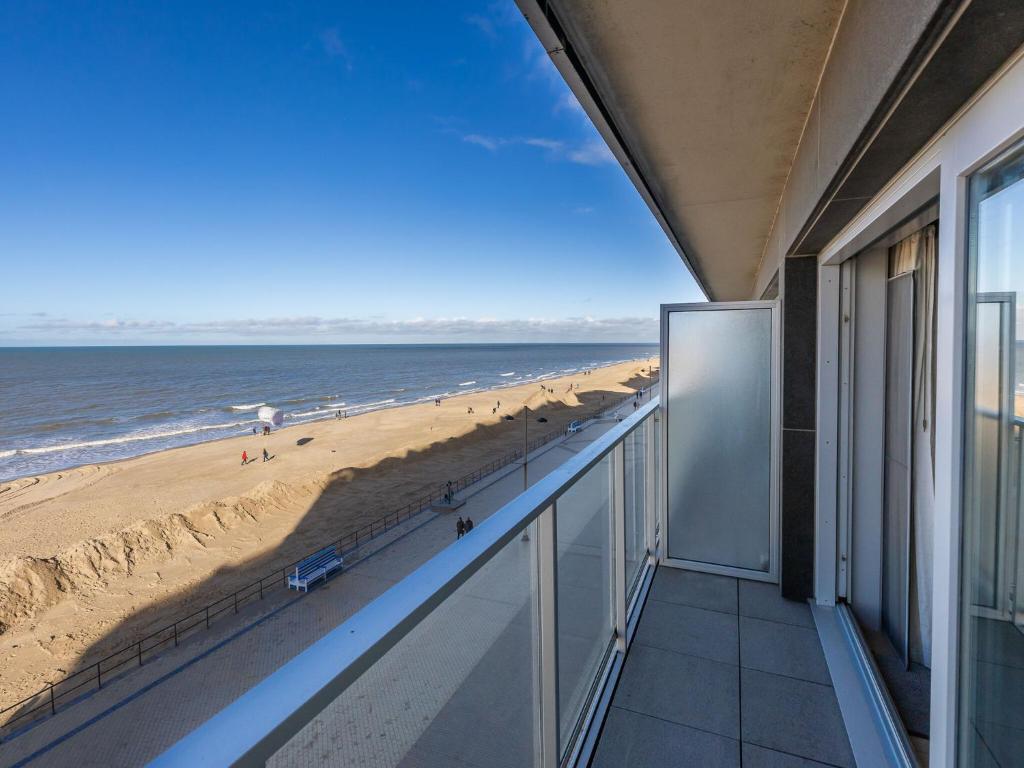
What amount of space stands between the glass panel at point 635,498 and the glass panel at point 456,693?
1.29 m

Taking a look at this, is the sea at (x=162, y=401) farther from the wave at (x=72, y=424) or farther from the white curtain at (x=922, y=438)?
the white curtain at (x=922, y=438)

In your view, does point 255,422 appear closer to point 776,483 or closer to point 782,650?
point 776,483

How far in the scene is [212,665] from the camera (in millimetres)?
6684

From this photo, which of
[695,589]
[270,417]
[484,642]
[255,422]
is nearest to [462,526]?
[695,589]

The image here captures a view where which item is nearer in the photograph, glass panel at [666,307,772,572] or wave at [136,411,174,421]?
glass panel at [666,307,772,572]

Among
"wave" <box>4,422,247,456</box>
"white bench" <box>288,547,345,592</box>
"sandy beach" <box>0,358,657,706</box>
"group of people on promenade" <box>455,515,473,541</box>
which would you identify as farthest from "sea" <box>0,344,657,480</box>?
"group of people on promenade" <box>455,515,473,541</box>

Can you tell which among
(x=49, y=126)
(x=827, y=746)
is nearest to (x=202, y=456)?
(x=827, y=746)

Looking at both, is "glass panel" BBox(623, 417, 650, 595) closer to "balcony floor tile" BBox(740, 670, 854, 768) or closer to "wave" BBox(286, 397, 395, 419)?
"balcony floor tile" BBox(740, 670, 854, 768)

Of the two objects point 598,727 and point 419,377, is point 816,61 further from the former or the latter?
point 419,377

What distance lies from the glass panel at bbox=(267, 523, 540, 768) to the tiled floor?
2.51ft

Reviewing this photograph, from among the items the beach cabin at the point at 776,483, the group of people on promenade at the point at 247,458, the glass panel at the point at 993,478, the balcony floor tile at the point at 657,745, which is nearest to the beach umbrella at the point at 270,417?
the group of people on promenade at the point at 247,458

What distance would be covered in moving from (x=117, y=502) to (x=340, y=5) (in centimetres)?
1483

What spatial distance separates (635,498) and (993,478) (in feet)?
6.71

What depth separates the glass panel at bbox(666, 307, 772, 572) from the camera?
10.5 ft
